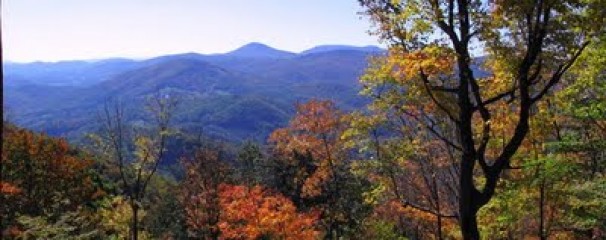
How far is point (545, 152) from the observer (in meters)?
21.3

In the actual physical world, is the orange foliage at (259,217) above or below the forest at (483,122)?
below

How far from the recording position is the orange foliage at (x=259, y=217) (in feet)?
127

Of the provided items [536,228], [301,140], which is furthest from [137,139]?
[536,228]

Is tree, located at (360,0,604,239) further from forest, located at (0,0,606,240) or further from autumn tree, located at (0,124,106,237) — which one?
autumn tree, located at (0,124,106,237)

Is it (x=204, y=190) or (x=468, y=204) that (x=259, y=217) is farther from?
(x=468, y=204)

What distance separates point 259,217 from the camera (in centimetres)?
3878

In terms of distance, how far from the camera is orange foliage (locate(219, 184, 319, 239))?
38.6 meters

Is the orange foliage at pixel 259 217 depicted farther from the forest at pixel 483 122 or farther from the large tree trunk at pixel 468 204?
the large tree trunk at pixel 468 204

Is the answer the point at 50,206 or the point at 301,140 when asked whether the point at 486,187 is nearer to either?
the point at 301,140

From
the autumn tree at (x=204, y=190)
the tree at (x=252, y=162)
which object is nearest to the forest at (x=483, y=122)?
the autumn tree at (x=204, y=190)

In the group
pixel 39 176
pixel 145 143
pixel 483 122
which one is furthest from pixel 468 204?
pixel 39 176

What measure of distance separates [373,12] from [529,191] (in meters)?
9.23

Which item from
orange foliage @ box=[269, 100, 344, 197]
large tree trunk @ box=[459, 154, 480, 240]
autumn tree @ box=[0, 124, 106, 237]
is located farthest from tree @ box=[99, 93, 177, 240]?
A: large tree trunk @ box=[459, 154, 480, 240]

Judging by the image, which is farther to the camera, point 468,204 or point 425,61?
point 468,204
